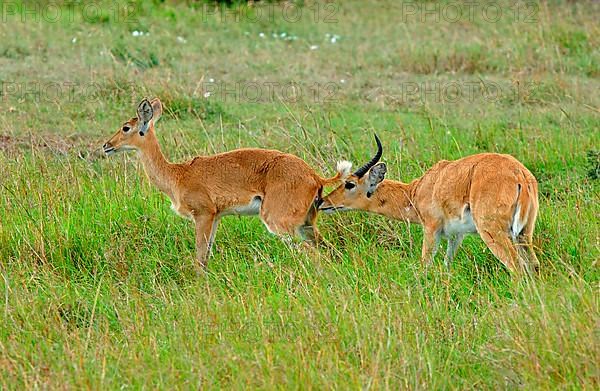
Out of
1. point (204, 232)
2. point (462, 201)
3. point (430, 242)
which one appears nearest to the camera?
point (462, 201)

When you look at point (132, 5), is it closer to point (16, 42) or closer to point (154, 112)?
point (16, 42)

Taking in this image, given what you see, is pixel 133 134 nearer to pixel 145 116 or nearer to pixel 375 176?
pixel 145 116

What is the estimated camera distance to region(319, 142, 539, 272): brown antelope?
569 cm

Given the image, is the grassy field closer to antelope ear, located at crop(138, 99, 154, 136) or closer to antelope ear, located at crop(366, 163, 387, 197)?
antelope ear, located at crop(366, 163, 387, 197)

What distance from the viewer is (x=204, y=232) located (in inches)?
253

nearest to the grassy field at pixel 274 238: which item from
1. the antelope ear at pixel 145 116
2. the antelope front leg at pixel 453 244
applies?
the antelope front leg at pixel 453 244

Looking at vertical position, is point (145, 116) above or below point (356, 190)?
above

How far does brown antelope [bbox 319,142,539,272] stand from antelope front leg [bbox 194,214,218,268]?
2.18 feet

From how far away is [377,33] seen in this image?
13305 mm

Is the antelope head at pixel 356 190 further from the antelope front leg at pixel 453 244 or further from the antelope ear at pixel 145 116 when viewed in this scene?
the antelope ear at pixel 145 116

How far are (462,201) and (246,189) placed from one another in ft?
4.30

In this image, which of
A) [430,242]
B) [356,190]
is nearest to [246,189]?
[356,190]

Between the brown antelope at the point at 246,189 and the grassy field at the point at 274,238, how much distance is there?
0.18 m

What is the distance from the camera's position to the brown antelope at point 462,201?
5688mm
